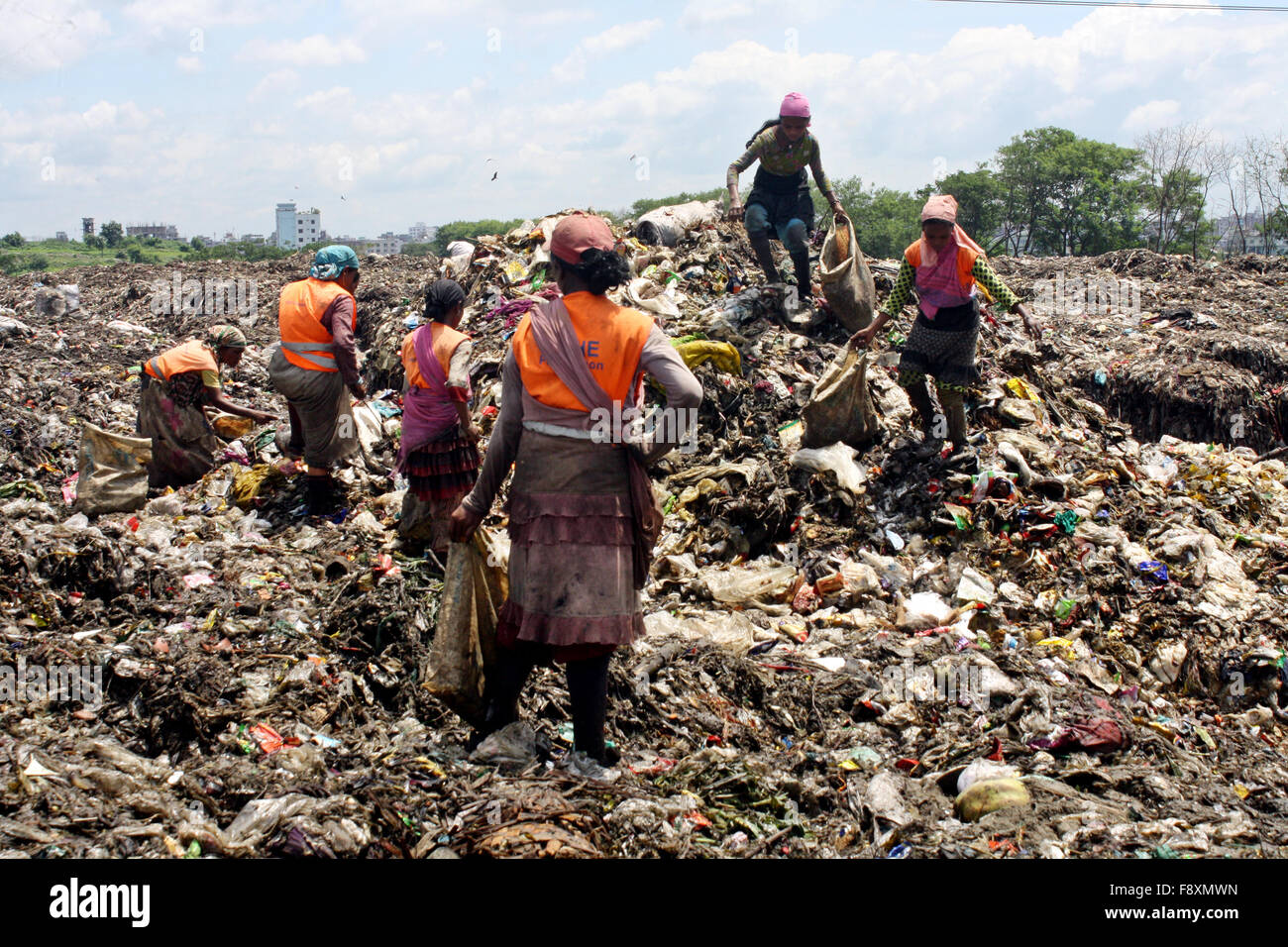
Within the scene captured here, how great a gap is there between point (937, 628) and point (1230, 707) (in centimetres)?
125

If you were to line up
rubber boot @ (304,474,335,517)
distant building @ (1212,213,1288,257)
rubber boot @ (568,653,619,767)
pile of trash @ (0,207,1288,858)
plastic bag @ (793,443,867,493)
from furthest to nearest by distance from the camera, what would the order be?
distant building @ (1212,213,1288,257) < rubber boot @ (304,474,335,517) < plastic bag @ (793,443,867,493) < rubber boot @ (568,653,619,767) < pile of trash @ (0,207,1288,858)

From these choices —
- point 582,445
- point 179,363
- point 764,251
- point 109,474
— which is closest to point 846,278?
→ point 764,251

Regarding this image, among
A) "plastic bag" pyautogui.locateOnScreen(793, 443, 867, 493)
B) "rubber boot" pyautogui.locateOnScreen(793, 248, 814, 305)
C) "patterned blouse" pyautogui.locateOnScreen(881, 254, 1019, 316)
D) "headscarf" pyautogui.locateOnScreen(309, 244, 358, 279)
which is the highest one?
"rubber boot" pyautogui.locateOnScreen(793, 248, 814, 305)

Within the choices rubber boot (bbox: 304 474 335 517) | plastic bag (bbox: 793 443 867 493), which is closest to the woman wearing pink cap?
plastic bag (bbox: 793 443 867 493)

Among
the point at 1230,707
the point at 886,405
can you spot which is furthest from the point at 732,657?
the point at 886,405

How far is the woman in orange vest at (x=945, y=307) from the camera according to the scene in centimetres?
465

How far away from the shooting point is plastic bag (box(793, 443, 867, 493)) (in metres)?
5.07

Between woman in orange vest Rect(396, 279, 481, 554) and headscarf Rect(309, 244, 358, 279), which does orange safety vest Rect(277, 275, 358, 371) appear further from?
woman in orange vest Rect(396, 279, 481, 554)

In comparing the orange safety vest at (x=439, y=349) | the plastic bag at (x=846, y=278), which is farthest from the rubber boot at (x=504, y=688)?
the plastic bag at (x=846, y=278)

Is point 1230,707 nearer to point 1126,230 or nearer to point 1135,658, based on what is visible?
point 1135,658

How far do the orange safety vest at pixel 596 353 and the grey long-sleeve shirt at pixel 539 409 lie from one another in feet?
0.08

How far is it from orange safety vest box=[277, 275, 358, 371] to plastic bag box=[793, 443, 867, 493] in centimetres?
282

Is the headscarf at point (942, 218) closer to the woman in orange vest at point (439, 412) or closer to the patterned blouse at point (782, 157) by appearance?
the patterned blouse at point (782, 157)

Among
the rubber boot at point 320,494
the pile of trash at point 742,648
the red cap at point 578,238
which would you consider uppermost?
the red cap at point 578,238
